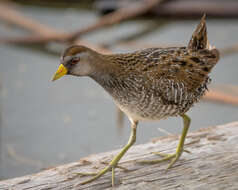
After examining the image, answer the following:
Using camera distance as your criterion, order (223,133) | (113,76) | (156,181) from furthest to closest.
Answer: (223,133), (156,181), (113,76)

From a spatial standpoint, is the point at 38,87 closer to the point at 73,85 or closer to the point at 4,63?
the point at 73,85

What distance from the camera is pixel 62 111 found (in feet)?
11.2

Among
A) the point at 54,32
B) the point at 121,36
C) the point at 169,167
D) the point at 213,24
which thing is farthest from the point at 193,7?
the point at 169,167

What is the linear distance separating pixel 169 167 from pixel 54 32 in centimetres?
251

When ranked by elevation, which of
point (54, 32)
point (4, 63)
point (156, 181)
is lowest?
point (156, 181)

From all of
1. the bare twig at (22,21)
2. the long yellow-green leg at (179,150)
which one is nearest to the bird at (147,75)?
the long yellow-green leg at (179,150)

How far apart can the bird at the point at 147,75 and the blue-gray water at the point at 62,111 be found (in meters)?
1.11

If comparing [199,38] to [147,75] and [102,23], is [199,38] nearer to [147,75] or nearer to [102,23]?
[147,75]

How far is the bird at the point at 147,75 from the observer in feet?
5.74

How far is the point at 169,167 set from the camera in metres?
2.02

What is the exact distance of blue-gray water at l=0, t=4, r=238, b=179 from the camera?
9.96 ft

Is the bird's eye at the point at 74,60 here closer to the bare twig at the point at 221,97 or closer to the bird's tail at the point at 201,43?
the bird's tail at the point at 201,43

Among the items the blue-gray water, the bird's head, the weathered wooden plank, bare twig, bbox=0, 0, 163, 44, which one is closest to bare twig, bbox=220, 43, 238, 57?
the blue-gray water

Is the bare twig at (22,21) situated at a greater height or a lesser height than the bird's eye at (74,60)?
greater
